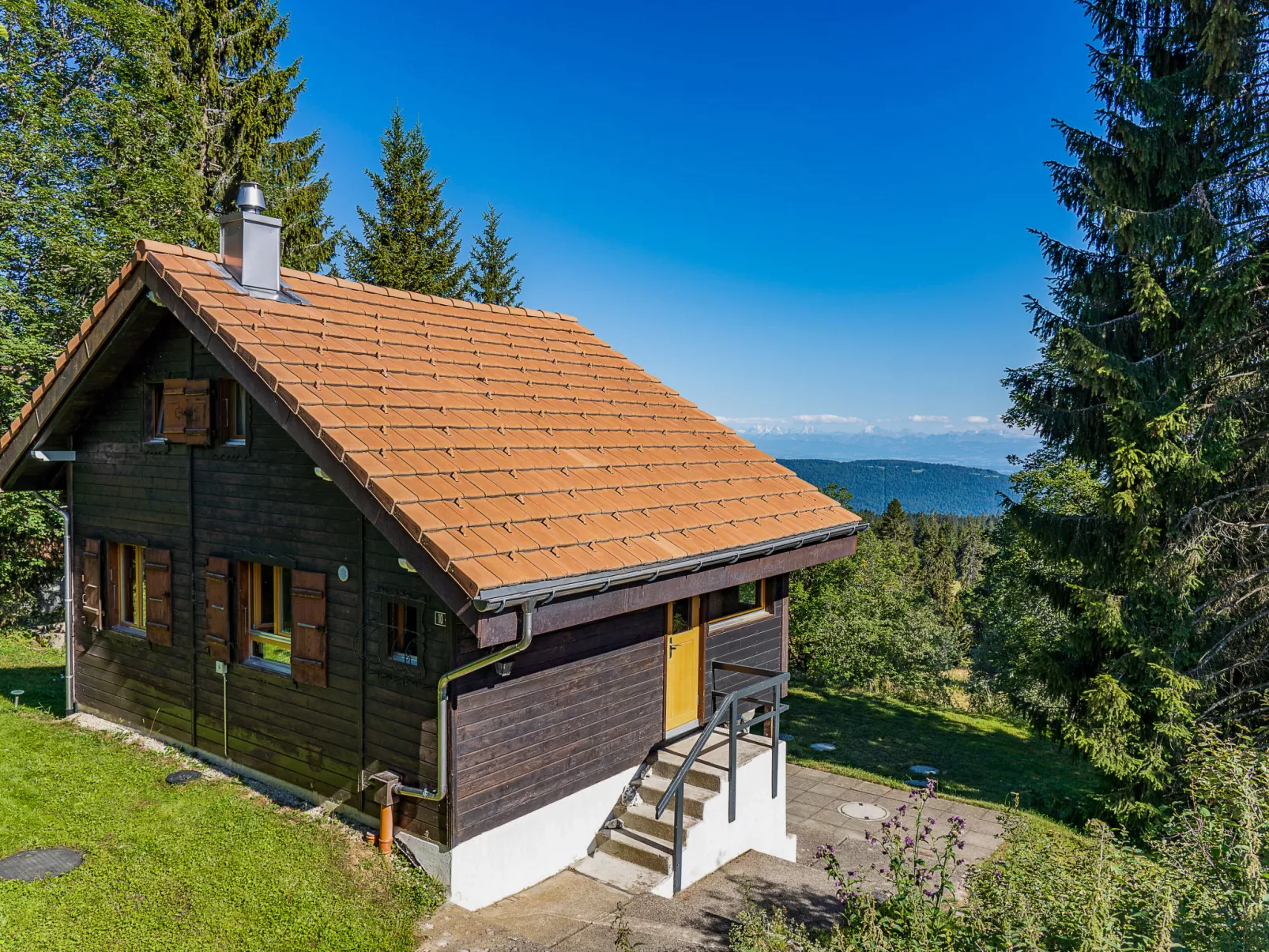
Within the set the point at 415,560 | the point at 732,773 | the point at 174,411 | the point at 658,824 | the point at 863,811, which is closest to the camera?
the point at 415,560

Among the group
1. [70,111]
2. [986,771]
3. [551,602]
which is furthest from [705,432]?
[70,111]

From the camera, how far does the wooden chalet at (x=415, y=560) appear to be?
581cm

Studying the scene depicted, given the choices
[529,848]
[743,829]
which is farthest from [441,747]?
[743,829]

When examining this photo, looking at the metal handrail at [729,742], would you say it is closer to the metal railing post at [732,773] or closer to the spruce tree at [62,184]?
the metal railing post at [732,773]

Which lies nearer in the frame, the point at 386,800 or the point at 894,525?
the point at 386,800

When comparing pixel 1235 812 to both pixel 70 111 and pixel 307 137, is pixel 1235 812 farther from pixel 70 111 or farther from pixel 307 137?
pixel 307 137

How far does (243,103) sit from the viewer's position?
65.8ft

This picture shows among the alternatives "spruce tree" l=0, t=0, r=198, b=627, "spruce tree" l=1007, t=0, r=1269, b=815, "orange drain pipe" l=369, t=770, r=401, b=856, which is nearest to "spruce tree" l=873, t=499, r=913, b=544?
"spruce tree" l=1007, t=0, r=1269, b=815

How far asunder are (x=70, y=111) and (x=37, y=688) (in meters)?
12.1

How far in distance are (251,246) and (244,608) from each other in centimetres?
350

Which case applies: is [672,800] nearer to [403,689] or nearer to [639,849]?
[639,849]

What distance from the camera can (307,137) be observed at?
2155 cm

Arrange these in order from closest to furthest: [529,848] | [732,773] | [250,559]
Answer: [529,848] → [732,773] → [250,559]

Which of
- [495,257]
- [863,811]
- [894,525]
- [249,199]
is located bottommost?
[894,525]
